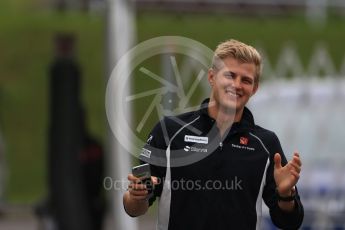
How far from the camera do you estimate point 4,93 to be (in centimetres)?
2241

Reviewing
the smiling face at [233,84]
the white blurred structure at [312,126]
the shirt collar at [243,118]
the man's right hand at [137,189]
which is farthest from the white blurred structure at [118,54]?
the man's right hand at [137,189]

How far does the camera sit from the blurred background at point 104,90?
1159 centimetres

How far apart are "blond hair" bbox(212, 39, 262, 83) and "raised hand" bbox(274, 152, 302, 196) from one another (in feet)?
1.11

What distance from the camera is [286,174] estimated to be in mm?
4668

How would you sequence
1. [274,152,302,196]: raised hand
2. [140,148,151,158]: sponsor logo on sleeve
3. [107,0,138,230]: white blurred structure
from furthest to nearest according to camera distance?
[107,0,138,230]: white blurred structure, [140,148,151,158]: sponsor logo on sleeve, [274,152,302,196]: raised hand

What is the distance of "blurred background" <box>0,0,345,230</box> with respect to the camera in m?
11.6

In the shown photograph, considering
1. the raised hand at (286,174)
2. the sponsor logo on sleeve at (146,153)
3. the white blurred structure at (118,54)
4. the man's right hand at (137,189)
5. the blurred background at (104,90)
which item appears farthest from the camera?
the blurred background at (104,90)

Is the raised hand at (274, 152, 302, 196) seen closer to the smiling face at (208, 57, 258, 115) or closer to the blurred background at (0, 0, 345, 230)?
the smiling face at (208, 57, 258, 115)

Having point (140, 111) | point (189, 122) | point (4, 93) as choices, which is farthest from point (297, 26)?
point (189, 122)

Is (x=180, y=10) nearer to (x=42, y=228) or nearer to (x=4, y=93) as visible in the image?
(x=4, y=93)

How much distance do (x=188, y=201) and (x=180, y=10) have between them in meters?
22.2

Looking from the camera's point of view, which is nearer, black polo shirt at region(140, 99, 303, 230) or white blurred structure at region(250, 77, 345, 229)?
black polo shirt at region(140, 99, 303, 230)

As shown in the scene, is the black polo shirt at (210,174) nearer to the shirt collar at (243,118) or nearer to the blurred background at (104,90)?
the shirt collar at (243,118)

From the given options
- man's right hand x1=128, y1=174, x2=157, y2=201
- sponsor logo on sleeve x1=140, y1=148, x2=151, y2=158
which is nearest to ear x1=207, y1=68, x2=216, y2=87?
sponsor logo on sleeve x1=140, y1=148, x2=151, y2=158
